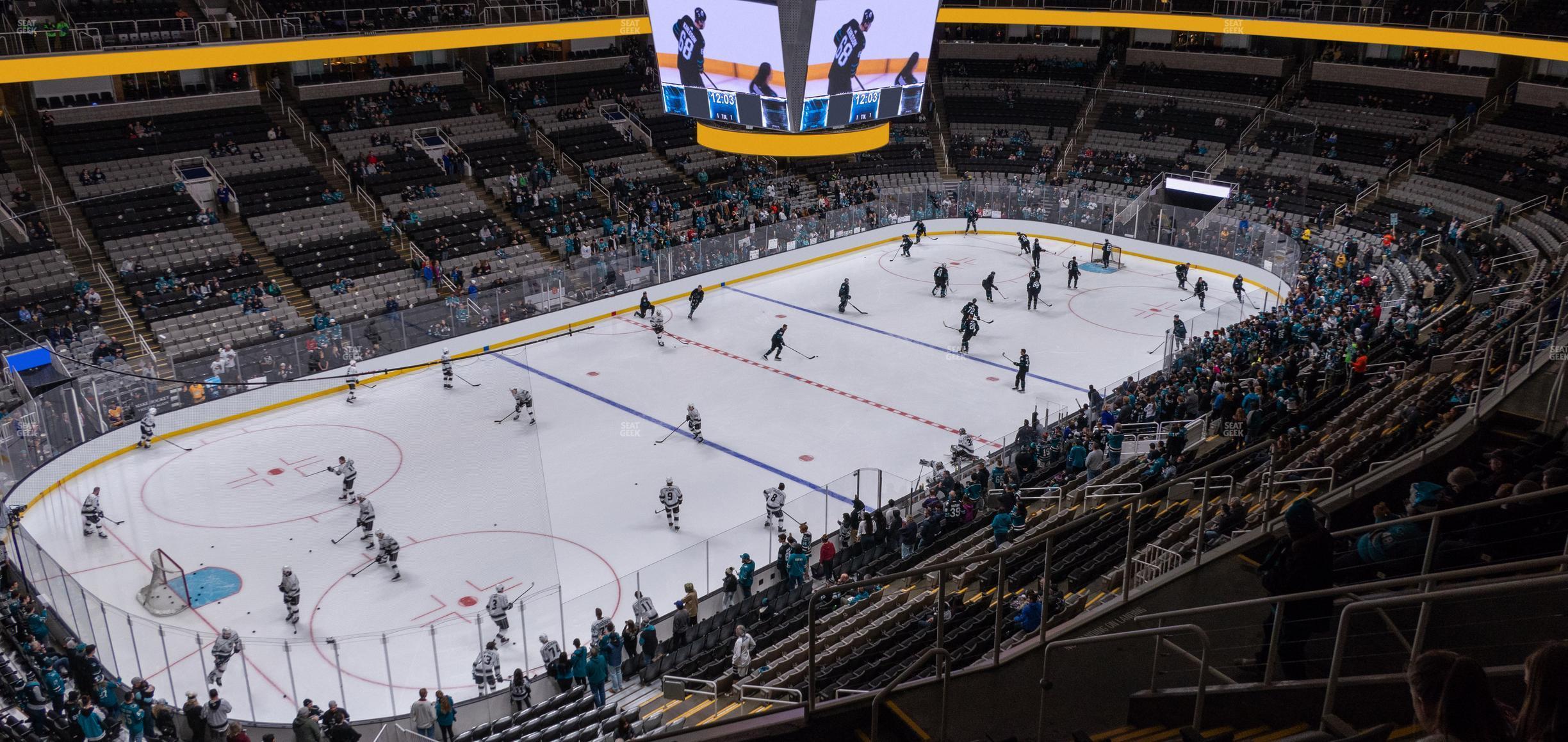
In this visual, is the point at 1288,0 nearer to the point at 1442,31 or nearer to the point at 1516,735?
the point at 1442,31

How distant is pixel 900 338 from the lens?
29.3 m

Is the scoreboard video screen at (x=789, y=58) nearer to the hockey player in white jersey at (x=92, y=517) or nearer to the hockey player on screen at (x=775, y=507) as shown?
the hockey player on screen at (x=775, y=507)

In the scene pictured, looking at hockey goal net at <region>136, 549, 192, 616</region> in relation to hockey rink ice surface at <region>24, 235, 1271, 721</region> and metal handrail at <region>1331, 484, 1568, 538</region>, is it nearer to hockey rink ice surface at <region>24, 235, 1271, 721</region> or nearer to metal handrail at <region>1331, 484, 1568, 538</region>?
hockey rink ice surface at <region>24, 235, 1271, 721</region>

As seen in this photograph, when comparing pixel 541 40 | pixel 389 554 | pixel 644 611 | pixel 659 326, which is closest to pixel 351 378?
pixel 659 326

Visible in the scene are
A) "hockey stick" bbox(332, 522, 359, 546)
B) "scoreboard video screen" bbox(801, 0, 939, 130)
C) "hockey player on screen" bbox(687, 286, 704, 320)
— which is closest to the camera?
"hockey stick" bbox(332, 522, 359, 546)

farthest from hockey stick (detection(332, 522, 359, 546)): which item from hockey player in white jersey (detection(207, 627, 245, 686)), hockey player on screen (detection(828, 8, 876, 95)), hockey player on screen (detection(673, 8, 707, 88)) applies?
hockey player on screen (detection(828, 8, 876, 95))

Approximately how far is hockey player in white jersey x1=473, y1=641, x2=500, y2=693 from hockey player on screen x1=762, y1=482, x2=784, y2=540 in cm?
530

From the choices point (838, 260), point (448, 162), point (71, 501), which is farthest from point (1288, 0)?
point (71, 501)

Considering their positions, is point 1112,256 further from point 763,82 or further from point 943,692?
point 943,692

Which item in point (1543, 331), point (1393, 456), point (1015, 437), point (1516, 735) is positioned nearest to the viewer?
point (1516, 735)

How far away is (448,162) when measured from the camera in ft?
115

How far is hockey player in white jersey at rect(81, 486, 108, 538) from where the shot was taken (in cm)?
1828

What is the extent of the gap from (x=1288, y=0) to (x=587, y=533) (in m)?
32.5

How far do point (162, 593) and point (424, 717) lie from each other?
20.6 feet
